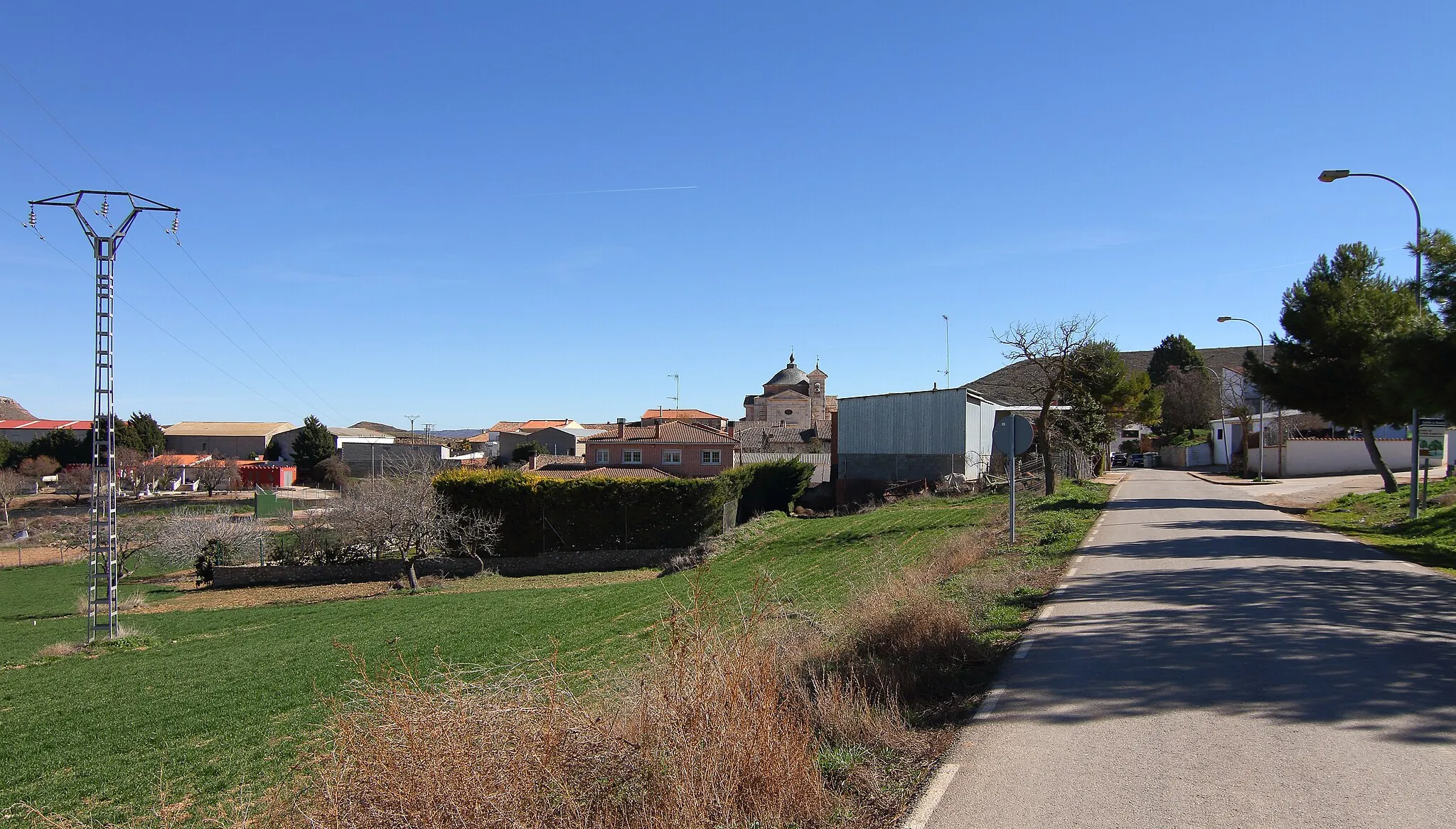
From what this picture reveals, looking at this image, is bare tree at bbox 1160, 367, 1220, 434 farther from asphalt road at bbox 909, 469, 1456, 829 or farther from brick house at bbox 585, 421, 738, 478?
asphalt road at bbox 909, 469, 1456, 829

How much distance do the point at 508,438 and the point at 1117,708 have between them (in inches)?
3454

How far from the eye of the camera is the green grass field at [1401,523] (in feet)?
49.3

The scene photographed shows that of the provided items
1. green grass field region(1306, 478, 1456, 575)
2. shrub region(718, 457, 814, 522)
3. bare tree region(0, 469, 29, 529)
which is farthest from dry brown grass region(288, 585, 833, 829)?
bare tree region(0, 469, 29, 529)

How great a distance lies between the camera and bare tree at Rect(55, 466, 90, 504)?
63.7m

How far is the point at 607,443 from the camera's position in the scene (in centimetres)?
5838

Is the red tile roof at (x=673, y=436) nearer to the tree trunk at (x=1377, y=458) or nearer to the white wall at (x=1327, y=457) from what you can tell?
the white wall at (x=1327, y=457)

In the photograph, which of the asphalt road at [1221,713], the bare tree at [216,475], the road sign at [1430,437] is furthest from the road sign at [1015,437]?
the bare tree at [216,475]

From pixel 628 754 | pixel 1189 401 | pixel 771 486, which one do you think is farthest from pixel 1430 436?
pixel 1189 401

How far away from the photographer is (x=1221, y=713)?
19.4 feet

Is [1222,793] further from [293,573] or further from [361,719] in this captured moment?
[293,573]

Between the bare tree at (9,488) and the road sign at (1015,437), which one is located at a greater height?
the road sign at (1015,437)

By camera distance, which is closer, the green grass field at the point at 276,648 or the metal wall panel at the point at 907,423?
the green grass field at the point at 276,648

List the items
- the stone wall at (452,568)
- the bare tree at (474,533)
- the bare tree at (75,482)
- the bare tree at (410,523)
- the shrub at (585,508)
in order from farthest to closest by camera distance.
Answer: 1. the bare tree at (75,482)
2. the shrub at (585,508)
3. the stone wall at (452,568)
4. the bare tree at (474,533)
5. the bare tree at (410,523)

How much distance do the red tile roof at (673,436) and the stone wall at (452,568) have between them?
2402 centimetres
